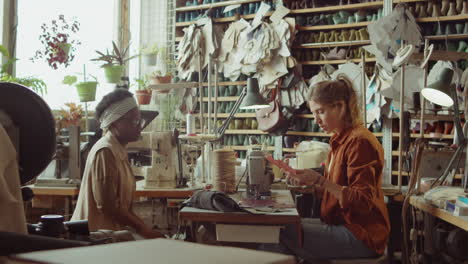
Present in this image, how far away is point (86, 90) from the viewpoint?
16.2 feet

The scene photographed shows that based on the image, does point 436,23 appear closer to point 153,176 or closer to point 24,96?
point 153,176

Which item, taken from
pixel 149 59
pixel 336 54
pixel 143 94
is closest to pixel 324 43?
pixel 336 54

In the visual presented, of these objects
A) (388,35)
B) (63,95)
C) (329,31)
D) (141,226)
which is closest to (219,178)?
(141,226)

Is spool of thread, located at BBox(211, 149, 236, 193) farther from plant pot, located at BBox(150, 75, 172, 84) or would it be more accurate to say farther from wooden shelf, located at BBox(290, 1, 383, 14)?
wooden shelf, located at BBox(290, 1, 383, 14)

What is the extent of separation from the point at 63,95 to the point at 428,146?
383 centimetres

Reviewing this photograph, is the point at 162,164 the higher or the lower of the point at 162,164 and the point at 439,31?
the lower

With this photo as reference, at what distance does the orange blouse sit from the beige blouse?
1102 millimetres

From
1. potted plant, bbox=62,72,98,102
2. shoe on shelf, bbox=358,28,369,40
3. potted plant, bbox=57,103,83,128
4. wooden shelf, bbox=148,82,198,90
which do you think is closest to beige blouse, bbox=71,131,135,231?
wooden shelf, bbox=148,82,198,90

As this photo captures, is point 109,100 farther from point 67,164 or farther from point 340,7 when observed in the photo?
point 340,7

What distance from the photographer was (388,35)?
602 centimetres

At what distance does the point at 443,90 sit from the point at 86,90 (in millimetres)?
3341

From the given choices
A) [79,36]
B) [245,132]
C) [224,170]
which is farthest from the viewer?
[245,132]

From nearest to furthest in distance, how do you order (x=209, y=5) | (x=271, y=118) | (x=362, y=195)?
(x=362, y=195) → (x=271, y=118) → (x=209, y=5)

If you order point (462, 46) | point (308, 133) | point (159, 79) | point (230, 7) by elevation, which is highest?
point (230, 7)
